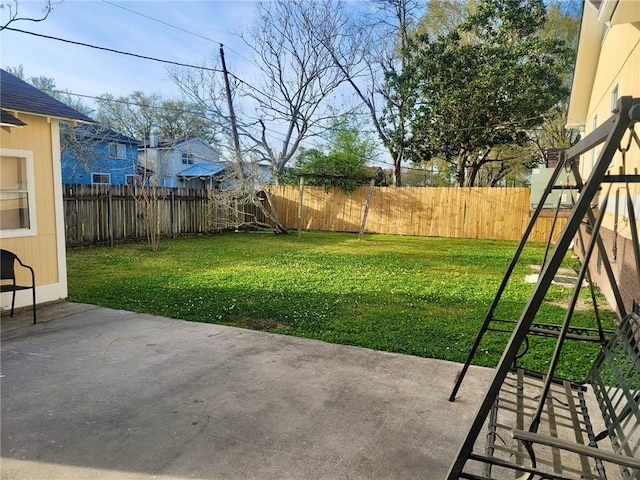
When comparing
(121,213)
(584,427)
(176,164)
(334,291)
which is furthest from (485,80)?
(176,164)

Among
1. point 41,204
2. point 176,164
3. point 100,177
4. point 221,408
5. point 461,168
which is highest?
point 176,164

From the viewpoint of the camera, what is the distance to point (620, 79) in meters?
5.93

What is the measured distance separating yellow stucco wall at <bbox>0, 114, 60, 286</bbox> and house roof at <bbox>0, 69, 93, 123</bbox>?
0.51 ft

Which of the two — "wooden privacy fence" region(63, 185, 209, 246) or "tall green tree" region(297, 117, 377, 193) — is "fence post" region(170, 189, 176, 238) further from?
"tall green tree" region(297, 117, 377, 193)

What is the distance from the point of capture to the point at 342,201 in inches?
642

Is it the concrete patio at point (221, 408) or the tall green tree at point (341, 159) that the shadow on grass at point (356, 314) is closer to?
the concrete patio at point (221, 408)

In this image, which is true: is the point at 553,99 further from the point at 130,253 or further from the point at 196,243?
the point at 130,253

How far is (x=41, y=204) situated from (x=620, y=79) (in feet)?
26.4

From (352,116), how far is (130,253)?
14119mm

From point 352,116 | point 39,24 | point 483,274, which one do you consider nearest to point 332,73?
point 352,116

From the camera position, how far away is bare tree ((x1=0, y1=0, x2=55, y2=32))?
7.34 m

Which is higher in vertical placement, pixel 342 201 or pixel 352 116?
pixel 352 116

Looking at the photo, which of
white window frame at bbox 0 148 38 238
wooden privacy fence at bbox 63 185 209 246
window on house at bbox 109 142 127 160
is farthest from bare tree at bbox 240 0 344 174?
white window frame at bbox 0 148 38 238

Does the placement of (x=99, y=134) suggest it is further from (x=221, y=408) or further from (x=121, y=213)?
(x=221, y=408)
